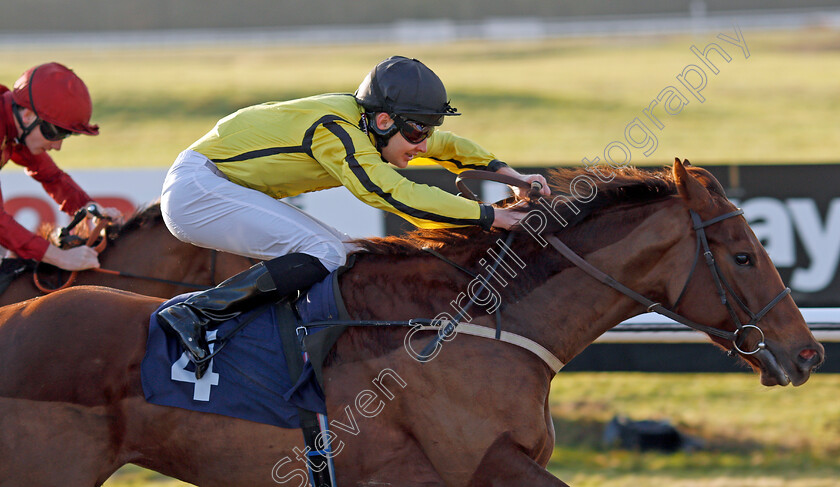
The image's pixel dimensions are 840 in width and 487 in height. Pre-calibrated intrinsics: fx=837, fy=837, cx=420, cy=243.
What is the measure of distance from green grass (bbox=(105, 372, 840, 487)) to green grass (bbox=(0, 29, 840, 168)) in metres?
5.65

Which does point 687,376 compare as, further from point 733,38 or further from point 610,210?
point 733,38

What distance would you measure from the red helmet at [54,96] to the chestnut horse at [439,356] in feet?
4.69

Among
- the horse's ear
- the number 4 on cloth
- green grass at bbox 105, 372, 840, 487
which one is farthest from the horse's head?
green grass at bbox 105, 372, 840, 487

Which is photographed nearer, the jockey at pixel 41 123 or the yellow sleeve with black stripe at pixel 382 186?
the yellow sleeve with black stripe at pixel 382 186

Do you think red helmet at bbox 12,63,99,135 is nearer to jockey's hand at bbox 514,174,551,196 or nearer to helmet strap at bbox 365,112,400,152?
helmet strap at bbox 365,112,400,152

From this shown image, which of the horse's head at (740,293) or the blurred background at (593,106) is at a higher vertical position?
the horse's head at (740,293)

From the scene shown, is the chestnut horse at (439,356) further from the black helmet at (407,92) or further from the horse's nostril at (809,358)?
the black helmet at (407,92)

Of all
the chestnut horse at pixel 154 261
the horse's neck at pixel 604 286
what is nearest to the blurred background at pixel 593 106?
the chestnut horse at pixel 154 261

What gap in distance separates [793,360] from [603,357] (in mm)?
2674

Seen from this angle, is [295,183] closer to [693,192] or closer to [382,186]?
[382,186]

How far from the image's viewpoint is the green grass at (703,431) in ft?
16.4

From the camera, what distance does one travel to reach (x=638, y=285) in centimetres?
291

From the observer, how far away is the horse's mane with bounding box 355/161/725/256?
294 cm

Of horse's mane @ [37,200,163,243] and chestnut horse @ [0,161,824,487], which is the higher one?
chestnut horse @ [0,161,824,487]
